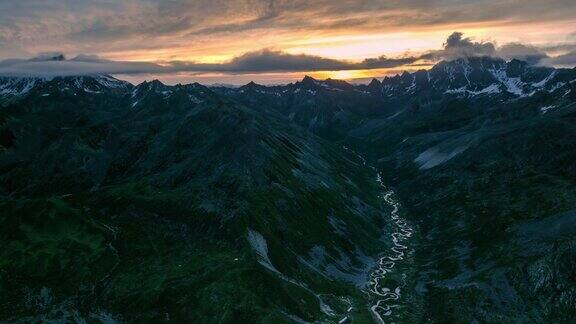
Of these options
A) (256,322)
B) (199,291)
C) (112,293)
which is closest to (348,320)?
(256,322)

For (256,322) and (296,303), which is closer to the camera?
(256,322)

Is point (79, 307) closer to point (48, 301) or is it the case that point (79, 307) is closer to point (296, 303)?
point (48, 301)

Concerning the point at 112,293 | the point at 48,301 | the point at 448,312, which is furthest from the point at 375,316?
the point at 48,301

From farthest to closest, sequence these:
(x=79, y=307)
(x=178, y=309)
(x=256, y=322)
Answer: (x=79, y=307) → (x=178, y=309) → (x=256, y=322)

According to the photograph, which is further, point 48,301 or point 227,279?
point 48,301

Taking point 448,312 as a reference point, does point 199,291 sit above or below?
above

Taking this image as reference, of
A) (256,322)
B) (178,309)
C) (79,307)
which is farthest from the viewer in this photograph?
(79,307)

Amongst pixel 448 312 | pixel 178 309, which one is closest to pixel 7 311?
pixel 178 309

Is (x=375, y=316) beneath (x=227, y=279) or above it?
beneath

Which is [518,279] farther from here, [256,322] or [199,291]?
[199,291]
